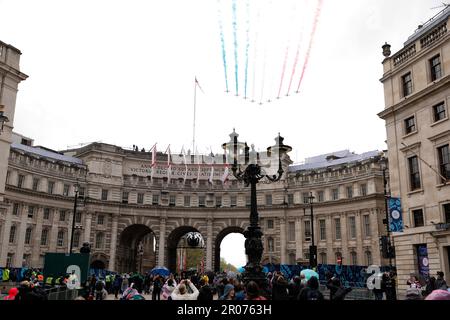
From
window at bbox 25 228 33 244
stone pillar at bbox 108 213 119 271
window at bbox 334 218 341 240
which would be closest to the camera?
window at bbox 25 228 33 244

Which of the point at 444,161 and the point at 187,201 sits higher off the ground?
the point at 187,201

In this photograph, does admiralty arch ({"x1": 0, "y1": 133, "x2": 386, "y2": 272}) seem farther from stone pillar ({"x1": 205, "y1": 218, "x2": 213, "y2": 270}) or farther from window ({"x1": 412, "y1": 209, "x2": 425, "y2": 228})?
window ({"x1": 412, "y1": 209, "x2": 425, "y2": 228})

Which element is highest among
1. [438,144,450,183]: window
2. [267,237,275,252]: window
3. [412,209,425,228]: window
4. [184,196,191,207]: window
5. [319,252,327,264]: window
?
[184,196,191,207]: window

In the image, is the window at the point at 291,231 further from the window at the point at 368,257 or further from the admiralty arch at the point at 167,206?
the window at the point at 368,257

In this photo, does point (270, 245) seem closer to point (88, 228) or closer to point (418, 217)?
point (88, 228)

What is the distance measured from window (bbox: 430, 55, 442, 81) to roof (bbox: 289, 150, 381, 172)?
30.6 m

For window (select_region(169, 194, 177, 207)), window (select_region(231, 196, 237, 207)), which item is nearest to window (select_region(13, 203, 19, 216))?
window (select_region(169, 194, 177, 207))

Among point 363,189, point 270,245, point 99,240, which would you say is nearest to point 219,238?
point 270,245

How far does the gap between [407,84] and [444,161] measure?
7.61 meters

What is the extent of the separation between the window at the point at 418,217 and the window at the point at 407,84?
920 cm

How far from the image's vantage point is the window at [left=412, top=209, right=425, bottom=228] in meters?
29.7

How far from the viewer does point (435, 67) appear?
29984 millimetres

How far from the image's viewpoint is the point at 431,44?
98.3ft
